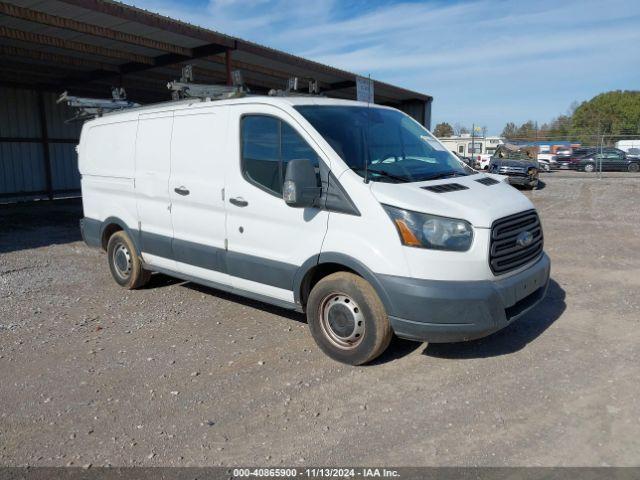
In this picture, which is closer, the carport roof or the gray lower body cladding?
the gray lower body cladding

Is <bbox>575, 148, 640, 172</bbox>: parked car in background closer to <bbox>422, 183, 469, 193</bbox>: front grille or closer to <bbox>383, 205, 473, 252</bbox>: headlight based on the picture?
<bbox>422, 183, 469, 193</bbox>: front grille

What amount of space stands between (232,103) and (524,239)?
2.92m

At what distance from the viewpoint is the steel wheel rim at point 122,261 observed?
21.5 ft

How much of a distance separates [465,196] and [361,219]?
866 millimetres

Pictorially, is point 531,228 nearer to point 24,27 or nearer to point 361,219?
point 361,219

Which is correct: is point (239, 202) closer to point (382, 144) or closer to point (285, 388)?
point (382, 144)

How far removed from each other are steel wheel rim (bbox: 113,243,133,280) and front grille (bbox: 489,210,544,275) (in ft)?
14.5

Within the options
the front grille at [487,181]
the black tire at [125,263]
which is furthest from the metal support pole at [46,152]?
the front grille at [487,181]

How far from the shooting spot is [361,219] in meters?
4.06

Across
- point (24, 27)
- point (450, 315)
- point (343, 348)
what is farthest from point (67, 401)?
point (24, 27)

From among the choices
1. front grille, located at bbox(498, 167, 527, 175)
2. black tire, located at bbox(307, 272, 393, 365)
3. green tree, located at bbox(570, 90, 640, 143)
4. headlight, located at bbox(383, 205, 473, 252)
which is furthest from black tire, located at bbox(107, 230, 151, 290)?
green tree, located at bbox(570, 90, 640, 143)

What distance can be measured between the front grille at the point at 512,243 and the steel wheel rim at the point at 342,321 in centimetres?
112

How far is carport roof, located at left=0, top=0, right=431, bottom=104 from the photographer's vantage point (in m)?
9.88

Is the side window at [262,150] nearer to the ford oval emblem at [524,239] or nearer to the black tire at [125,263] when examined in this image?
the ford oval emblem at [524,239]
